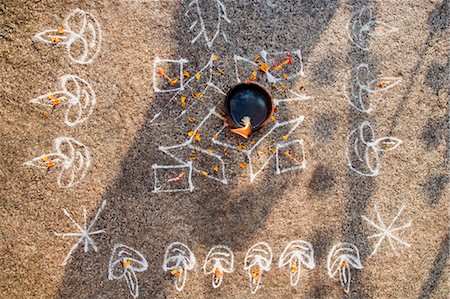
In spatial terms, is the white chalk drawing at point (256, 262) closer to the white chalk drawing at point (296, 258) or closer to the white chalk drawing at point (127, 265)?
the white chalk drawing at point (296, 258)

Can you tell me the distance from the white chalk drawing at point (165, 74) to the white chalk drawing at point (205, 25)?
0.17m

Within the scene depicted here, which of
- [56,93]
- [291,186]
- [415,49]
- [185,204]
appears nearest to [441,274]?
[291,186]

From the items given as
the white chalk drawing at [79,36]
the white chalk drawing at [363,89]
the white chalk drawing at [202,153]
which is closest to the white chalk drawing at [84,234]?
the white chalk drawing at [202,153]

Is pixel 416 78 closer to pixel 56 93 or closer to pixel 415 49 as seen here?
pixel 415 49

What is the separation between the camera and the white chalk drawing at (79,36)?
239cm

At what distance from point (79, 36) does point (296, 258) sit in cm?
194

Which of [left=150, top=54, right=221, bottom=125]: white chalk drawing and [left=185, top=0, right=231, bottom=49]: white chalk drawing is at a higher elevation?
[left=185, top=0, right=231, bottom=49]: white chalk drawing

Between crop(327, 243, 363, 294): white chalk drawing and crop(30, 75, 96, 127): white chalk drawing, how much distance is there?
179cm

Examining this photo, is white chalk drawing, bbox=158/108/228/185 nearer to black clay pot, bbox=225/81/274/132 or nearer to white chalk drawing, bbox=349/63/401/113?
black clay pot, bbox=225/81/274/132

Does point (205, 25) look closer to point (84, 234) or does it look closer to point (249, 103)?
point (249, 103)

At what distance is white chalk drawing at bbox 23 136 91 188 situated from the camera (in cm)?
239

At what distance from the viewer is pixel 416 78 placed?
258 cm

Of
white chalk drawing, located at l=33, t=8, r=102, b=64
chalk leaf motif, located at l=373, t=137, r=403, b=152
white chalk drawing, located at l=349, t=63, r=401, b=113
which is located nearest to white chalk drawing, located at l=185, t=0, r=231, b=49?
white chalk drawing, located at l=33, t=8, r=102, b=64

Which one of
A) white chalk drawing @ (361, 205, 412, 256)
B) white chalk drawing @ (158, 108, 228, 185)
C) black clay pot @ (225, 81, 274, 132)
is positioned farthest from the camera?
white chalk drawing @ (361, 205, 412, 256)
